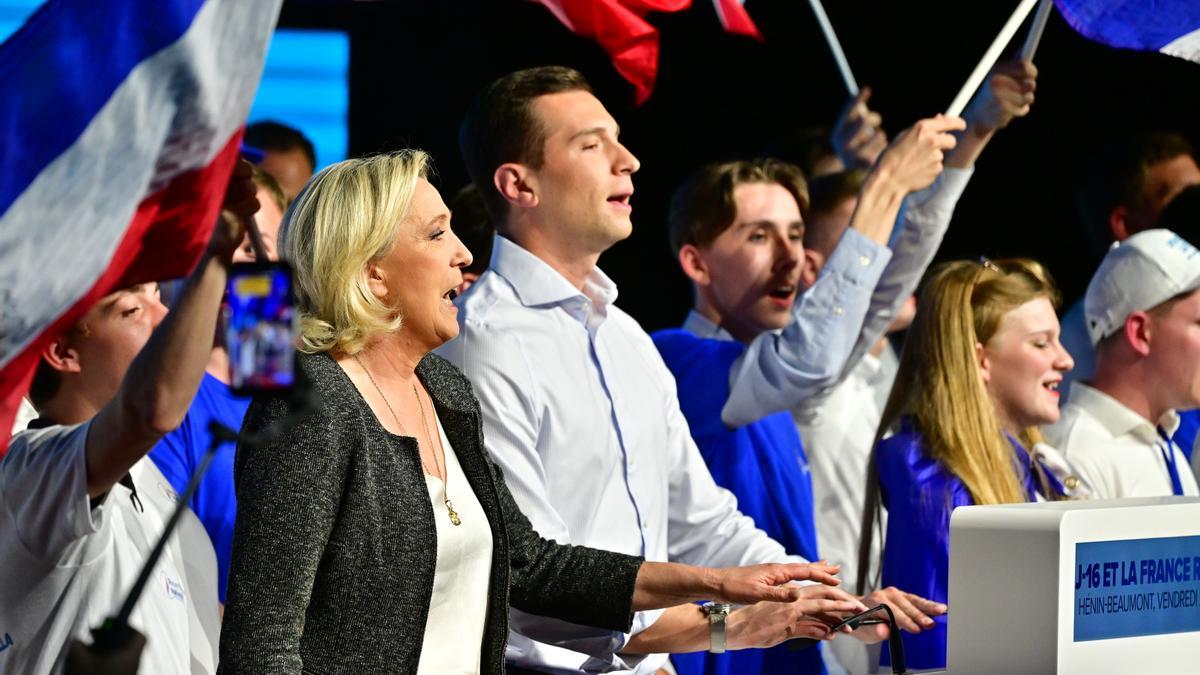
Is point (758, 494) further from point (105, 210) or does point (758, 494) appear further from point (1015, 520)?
point (105, 210)

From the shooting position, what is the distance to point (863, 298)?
3.87 metres

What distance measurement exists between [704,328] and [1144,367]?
1209mm

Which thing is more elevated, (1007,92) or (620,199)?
(1007,92)

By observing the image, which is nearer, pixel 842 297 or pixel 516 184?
pixel 516 184

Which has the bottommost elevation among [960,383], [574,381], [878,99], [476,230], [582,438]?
[582,438]

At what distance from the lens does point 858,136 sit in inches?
219

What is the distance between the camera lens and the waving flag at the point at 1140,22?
4.16m

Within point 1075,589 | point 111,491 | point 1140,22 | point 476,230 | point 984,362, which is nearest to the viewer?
point 1075,589

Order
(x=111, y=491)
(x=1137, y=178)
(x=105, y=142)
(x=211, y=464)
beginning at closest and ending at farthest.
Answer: (x=105, y=142)
(x=111, y=491)
(x=211, y=464)
(x=1137, y=178)

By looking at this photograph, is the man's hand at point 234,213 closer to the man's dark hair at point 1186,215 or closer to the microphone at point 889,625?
the microphone at point 889,625

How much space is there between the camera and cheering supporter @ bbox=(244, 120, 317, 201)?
5.04 metres

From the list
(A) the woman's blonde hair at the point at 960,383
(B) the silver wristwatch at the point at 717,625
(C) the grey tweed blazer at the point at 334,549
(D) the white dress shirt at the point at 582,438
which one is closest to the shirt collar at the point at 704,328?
(A) the woman's blonde hair at the point at 960,383

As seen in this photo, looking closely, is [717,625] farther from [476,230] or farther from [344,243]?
[476,230]

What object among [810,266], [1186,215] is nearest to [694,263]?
[810,266]
